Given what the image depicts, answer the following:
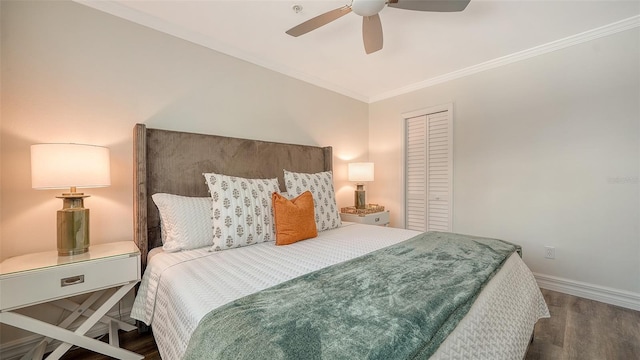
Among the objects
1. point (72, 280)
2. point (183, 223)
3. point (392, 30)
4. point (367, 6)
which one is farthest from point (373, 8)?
point (72, 280)

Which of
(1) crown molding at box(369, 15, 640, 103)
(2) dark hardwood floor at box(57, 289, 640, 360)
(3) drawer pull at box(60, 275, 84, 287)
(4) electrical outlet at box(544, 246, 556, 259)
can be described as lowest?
(2) dark hardwood floor at box(57, 289, 640, 360)

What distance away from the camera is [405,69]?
3.08 m

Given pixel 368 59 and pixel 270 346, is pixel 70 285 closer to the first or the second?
pixel 270 346

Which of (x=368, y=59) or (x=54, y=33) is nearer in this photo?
(x=54, y=33)

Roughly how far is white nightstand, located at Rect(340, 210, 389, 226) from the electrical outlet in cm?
168

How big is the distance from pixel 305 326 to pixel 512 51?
3.27 metres

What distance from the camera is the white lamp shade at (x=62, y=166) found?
1425 mm

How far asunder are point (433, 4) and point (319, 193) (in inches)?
67.0

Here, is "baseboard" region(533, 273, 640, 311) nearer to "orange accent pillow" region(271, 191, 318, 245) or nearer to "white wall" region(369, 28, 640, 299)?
"white wall" region(369, 28, 640, 299)

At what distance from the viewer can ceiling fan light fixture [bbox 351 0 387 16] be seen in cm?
164

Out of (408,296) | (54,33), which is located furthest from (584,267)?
(54,33)

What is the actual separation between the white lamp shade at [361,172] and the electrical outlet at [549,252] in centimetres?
197

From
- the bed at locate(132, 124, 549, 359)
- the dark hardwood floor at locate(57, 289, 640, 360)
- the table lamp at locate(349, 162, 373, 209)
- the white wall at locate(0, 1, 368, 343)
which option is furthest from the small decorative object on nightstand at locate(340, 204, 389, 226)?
the dark hardwood floor at locate(57, 289, 640, 360)

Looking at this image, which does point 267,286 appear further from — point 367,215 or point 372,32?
point 367,215
